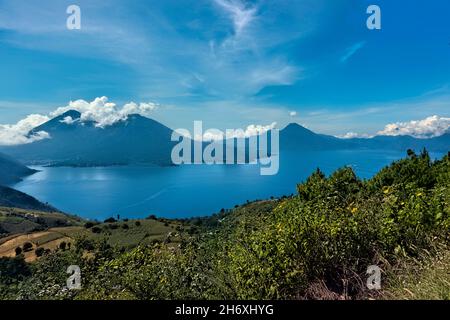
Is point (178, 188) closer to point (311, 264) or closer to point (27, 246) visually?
point (27, 246)

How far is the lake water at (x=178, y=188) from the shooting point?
11762 centimetres

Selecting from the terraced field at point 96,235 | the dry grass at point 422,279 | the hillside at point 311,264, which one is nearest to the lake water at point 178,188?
the terraced field at point 96,235

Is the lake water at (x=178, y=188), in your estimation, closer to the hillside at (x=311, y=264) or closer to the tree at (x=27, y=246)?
the tree at (x=27, y=246)

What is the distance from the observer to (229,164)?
176 metres

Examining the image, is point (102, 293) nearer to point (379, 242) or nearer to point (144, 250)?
point (144, 250)

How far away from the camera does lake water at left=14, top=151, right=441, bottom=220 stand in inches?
4631

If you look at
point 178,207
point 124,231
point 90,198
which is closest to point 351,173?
point 124,231

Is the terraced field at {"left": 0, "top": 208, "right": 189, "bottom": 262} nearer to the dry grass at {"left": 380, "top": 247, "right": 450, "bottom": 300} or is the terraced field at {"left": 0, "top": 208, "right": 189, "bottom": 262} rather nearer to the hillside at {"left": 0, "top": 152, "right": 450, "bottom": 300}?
the hillside at {"left": 0, "top": 152, "right": 450, "bottom": 300}

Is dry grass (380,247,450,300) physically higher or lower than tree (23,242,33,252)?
higher

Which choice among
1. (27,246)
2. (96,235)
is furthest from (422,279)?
(27,246)

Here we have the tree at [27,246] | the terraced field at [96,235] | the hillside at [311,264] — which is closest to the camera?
the hillside at [311,264]

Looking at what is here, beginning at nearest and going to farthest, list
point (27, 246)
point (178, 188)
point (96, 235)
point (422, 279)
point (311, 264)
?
point (422, 279) → point (311, 264) → point (96, 235) → point (27, 246) → point (178, 188)

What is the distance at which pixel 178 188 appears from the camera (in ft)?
494

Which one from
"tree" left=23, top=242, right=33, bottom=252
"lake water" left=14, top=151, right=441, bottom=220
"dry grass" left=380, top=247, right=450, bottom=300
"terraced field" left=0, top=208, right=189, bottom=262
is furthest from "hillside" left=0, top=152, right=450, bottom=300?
"lake water" left=14, top=151, right=441, bottom=220
